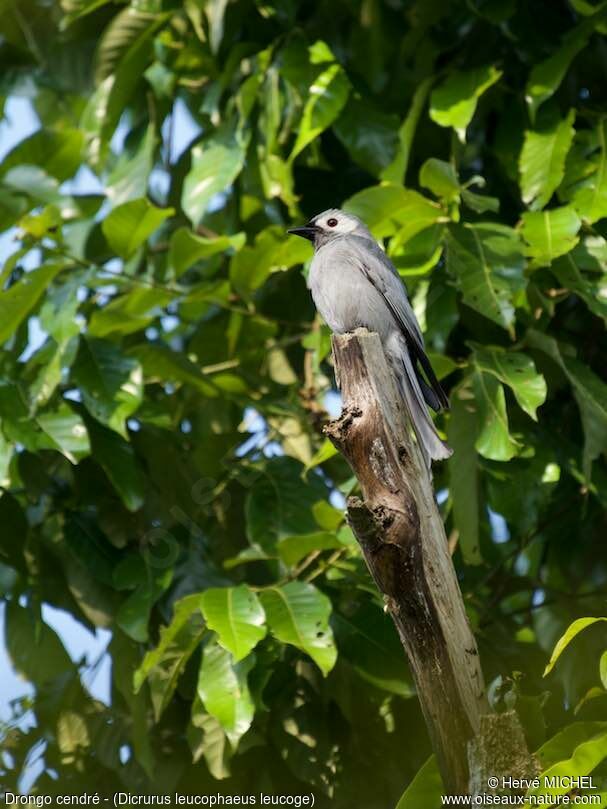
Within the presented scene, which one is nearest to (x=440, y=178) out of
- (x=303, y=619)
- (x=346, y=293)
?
(x=346, y=293)

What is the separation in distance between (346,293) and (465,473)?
3.09 feet

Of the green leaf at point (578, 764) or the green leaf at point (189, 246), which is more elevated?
the green leaf at point (189, 246)

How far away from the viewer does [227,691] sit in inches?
163

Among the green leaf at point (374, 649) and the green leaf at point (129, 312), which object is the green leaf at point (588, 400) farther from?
the green leaf at point (129, 312)

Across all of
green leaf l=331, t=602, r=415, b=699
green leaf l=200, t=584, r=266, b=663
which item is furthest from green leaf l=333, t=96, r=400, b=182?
green leaf l=200, t=584, r=266, b=663

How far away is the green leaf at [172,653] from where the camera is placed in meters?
4.27

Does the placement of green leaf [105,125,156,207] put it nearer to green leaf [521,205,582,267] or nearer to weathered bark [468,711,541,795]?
green leaf [521,205,582,267]

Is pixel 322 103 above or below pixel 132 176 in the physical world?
above

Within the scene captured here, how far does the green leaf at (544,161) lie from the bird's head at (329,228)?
75 cm

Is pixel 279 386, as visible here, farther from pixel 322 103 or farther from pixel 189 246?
pixel 322 103

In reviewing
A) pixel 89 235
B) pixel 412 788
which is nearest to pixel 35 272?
pixel 89 235

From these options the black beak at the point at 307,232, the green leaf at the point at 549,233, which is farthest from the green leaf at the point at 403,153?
the green leaf at the point at 549,233

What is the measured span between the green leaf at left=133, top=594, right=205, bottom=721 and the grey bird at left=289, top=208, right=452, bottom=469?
1181 millimetres

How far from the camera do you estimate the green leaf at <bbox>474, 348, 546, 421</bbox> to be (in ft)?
14.0
